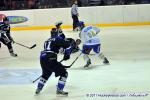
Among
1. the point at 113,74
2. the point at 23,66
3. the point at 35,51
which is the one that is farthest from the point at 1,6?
the point at 113,74

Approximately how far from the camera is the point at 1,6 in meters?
19.9

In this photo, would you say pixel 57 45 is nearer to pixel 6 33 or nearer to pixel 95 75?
pixel 95 75

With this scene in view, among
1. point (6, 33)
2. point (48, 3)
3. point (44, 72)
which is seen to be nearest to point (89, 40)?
point (44, 72)

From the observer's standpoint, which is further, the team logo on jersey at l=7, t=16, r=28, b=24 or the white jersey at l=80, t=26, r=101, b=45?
the team logo on jersey at l=7, t=16, r=28, b=24

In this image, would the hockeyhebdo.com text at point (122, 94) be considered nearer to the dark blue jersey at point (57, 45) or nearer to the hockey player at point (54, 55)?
the hockey player at point (54, 55)

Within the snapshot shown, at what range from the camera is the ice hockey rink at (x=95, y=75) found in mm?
7482

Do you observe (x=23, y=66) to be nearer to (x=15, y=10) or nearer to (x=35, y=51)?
(x=35, y=51)

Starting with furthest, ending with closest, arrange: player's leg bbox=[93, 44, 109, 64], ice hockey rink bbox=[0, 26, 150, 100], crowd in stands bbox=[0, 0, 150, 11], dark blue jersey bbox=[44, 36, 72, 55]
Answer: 1. crowd in stands bbox=[0, 0, 150, 11]
2. player's leg bbox=[93, 44, 109, 64]
3. ice hockey rink bbox=[0, 26, 150, 100]
4. dark blue jersey bbox=[44, 36, 72, 55]

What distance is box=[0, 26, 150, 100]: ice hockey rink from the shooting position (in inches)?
295

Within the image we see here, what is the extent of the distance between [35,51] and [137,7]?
719cm

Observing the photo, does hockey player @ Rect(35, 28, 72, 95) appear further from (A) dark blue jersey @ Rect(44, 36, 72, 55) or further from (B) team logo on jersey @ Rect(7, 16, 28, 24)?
(B) team logo on jersey @ Rect(7, 16, 28, 24)

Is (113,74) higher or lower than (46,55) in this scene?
lower

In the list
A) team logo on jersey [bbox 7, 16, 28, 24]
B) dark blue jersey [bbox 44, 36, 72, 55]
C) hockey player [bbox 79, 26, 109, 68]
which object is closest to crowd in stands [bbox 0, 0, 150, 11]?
team logo on jersey [bbox 7, 16, 28, 24]

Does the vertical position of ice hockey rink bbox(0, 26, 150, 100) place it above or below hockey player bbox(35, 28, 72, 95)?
below
